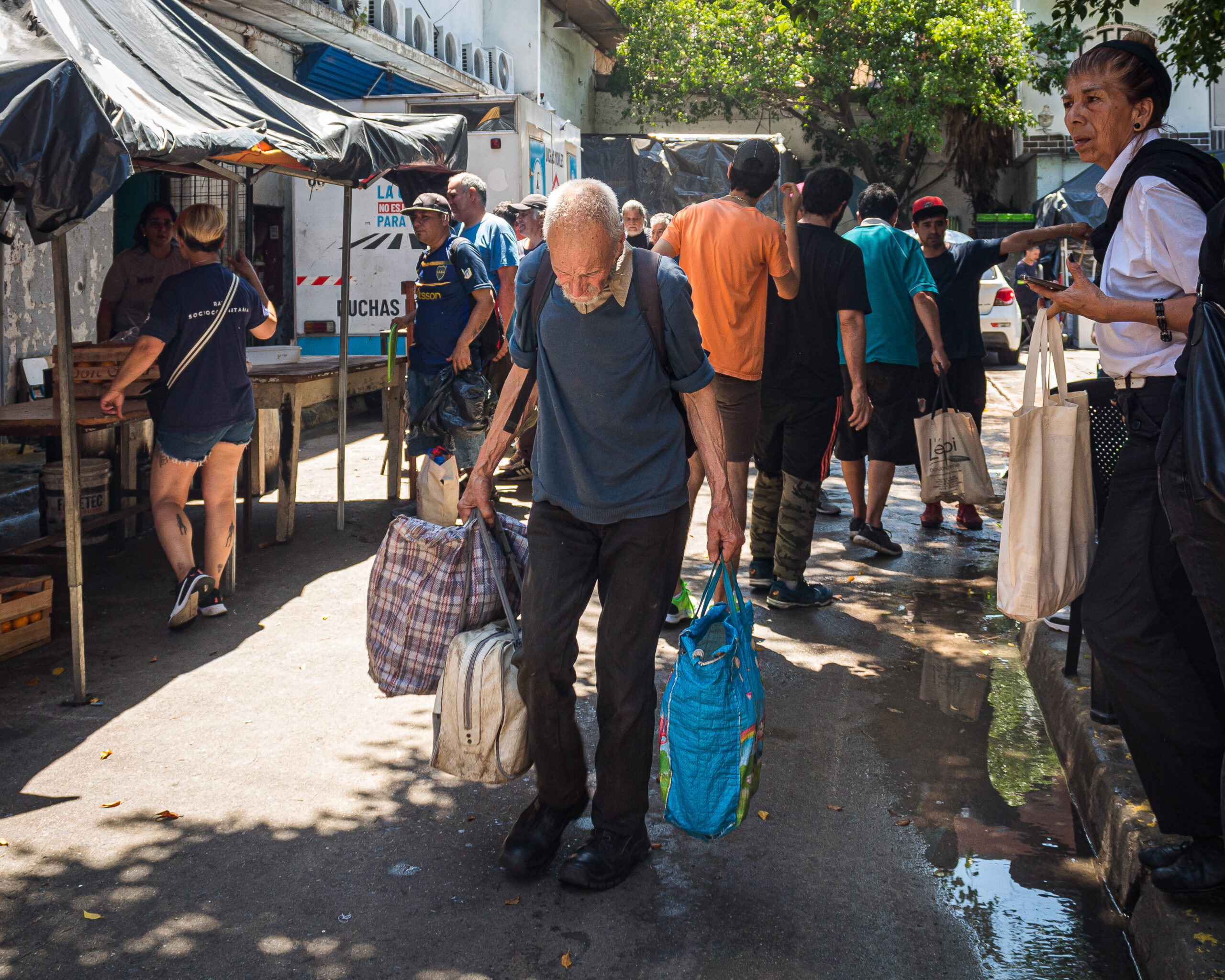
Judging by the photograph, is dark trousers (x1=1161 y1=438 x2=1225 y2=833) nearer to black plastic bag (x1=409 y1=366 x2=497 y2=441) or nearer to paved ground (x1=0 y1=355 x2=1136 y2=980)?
paved ground (x1=0 y1=355 x2=1136 y2=980)

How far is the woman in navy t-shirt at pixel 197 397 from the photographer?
5535mm

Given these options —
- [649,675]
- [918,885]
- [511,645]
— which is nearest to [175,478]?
[511,645]

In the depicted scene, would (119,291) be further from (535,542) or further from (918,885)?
(918,885)

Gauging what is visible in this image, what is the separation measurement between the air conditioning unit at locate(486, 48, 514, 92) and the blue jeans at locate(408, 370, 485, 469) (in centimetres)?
1176

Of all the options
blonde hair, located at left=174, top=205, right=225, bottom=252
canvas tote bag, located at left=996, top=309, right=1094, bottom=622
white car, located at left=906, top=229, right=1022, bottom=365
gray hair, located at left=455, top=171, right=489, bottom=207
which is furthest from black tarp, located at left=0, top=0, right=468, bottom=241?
white car, located at left=906, top=229, right=1022, bottom=365

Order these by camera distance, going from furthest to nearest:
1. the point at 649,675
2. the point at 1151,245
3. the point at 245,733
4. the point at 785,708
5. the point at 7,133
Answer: the point at 785,708
the point at 245,733
the point at 7,133
the point at 649,675
the point at 1151,245

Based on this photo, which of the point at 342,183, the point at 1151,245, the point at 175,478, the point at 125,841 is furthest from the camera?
the point at 342,183

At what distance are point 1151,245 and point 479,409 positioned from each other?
4910mm

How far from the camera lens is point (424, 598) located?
351 cm

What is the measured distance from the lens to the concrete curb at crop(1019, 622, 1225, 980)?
8.79 ft

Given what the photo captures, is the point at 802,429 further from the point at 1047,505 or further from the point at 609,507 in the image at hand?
the point at 609,507

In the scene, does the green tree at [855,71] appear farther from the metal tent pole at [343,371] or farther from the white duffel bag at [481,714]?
the white duffel bag at [481,714]

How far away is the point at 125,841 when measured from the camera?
3.55 meters

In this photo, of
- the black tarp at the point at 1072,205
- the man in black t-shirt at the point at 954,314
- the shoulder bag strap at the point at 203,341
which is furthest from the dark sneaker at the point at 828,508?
the black tarp at the point at 1072,205
